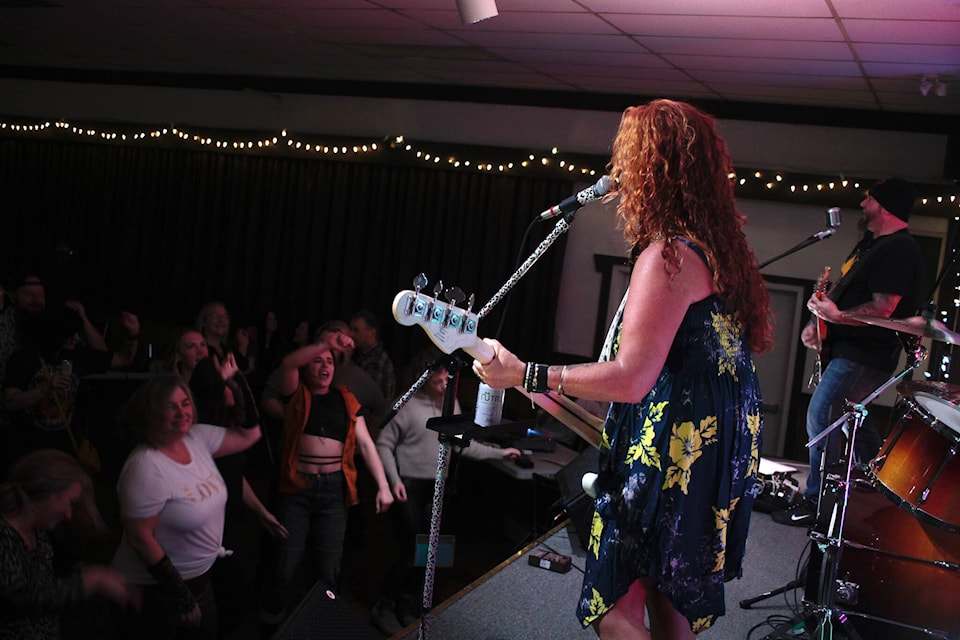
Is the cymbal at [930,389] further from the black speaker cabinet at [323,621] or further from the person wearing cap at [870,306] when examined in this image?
the black speaker cabinet at [323,621]

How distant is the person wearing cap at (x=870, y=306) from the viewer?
4281 mm

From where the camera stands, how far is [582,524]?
2.87 metres

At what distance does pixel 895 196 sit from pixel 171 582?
357 cm

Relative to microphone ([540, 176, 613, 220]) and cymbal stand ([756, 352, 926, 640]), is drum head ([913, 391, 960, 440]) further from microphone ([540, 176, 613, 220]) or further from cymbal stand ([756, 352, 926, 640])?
microphone ([540, 176, 613, 220])

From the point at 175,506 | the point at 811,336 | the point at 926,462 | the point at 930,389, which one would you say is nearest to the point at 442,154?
the point at 811,336

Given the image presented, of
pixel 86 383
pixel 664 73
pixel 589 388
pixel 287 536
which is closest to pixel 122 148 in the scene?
pixel 86 383

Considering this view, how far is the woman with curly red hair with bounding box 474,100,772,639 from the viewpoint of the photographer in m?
1.83

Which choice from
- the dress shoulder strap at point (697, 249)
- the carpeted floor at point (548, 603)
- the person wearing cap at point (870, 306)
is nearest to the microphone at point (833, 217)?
the person wearing cap at point (870, 306)

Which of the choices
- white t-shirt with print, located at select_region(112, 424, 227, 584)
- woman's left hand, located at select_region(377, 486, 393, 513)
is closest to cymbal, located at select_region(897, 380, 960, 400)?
woman's left hand, located at select_region(377, 486, 393, 513)

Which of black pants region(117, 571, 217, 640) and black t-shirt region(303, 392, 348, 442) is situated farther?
black t-shirt region(303, 392, 348, 442)

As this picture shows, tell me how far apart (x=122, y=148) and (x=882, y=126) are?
23.7 feet

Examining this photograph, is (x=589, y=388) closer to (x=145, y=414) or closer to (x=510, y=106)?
(x=145, y=414)

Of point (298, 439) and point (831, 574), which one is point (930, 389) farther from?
point (298, 439)

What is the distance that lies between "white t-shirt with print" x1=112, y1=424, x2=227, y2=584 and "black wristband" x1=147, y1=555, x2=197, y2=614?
0.08m
